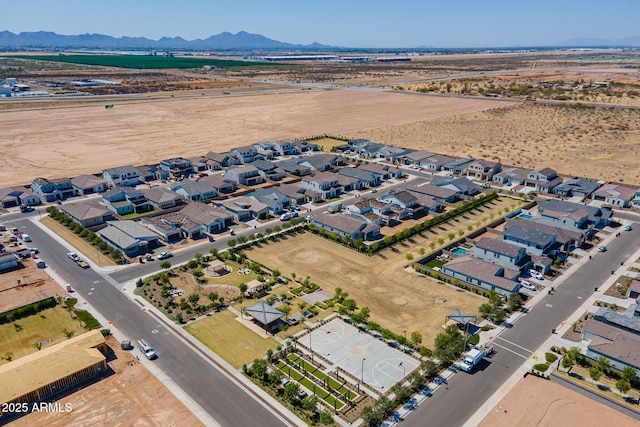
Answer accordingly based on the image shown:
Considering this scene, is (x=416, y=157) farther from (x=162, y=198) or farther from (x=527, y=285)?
(x=162, y=198)

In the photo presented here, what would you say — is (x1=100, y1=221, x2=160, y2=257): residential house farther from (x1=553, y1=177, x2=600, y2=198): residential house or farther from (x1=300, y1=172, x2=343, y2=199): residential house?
(x1=553, y1=177, x2=600, y2=198): residential house

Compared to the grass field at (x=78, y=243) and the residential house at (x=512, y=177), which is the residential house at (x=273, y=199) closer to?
the grass field at (x=78, y=243)

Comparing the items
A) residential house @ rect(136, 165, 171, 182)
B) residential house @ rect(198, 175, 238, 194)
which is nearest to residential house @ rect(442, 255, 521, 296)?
residential house @ rect(198, 175, 238, 194)

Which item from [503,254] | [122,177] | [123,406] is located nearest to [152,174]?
[122,177]

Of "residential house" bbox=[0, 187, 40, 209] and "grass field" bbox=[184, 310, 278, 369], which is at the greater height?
"residential house" bbox=[0, 187, 40, 209]

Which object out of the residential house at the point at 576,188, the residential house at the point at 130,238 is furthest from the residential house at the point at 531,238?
the residential house at the point at 130,238

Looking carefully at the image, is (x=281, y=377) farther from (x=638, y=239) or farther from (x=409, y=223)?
(x=638, y=239)
